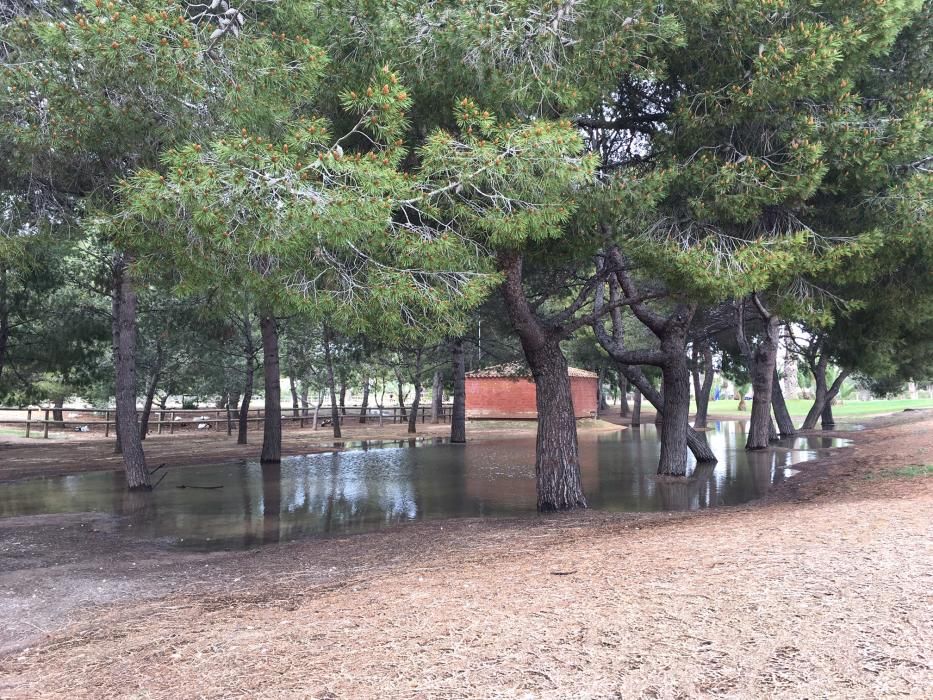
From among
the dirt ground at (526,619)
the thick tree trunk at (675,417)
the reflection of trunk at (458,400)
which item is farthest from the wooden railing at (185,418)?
the dirt ground at (526,619)

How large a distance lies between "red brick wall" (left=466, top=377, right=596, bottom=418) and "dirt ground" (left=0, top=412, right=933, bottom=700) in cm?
3115

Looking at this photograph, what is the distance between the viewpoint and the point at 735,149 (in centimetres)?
902

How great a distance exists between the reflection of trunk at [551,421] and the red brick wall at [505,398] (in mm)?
27261

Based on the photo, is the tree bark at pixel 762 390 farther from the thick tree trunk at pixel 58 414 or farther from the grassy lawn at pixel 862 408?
the thick tree trunk at pixel 58 414

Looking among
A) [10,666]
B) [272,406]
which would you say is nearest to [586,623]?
[10,666]

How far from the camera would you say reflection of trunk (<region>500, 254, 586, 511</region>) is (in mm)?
10453

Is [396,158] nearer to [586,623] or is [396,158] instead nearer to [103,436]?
[586,623]

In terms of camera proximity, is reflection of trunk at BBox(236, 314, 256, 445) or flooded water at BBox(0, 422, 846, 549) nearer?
flooded water at BBox(0, 422, 846, 549)

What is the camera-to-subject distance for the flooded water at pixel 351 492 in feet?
34.0

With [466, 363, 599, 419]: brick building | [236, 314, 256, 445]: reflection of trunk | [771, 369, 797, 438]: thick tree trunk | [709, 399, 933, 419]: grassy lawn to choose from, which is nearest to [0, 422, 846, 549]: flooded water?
[236, 314, 256, 445]: reflection of trunk

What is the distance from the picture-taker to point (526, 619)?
4.12 m

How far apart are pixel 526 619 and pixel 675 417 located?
442 inches

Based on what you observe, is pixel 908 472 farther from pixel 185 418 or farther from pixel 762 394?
pixel 185 418

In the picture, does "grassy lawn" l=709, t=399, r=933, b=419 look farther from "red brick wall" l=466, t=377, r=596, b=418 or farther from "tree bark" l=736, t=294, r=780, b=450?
"tree bark" l=736, t=294, r=780, b=450
